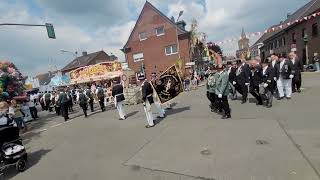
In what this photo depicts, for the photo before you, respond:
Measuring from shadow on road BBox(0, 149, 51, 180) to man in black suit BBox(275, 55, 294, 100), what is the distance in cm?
902

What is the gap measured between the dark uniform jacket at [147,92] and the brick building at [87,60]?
59.6 meters

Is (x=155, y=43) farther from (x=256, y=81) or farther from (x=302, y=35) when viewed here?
(x=256, y=81)

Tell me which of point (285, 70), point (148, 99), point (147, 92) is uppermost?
point (285, 70)

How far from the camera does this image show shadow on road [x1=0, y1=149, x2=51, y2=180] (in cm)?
728

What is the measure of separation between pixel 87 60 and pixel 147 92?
61.7 metres

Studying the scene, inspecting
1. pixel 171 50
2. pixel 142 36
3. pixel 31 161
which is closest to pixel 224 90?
pixel 31 161

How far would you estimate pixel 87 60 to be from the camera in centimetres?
6994

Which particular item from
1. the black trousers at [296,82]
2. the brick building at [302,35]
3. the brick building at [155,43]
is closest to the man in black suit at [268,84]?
the black trousers at [296,82]

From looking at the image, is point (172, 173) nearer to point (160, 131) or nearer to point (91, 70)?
point (160, 131)

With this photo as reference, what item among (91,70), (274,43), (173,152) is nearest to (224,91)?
(173,152)

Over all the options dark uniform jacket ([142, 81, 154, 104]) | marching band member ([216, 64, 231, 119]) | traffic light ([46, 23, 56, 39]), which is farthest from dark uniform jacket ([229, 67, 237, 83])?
traffic light ([46, 23, 56, 39])

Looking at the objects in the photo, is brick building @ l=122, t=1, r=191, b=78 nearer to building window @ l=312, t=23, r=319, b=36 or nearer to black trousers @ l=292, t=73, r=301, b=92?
building window @ l=312, t=23, r=319, b=36

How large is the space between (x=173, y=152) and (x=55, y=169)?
2.83m

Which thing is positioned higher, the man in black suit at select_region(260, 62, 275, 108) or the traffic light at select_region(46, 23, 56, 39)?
the traffic light at select_region(46, 23, 56, 39)
